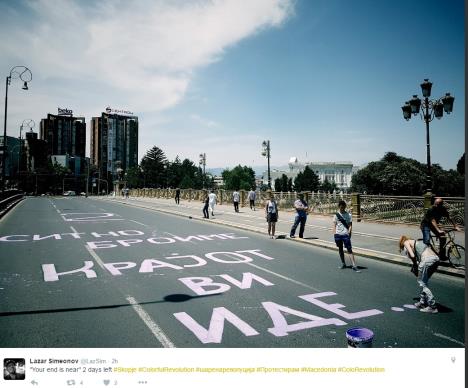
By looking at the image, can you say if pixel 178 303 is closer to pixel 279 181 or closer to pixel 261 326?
pixel 261 326

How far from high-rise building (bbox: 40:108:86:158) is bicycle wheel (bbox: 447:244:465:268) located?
156 metres

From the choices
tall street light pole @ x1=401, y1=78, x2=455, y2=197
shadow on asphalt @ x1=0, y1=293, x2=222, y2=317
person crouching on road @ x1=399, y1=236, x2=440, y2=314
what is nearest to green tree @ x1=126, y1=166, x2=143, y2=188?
tall street light pole @ x1=401, y1=78, x2=455, y2=197

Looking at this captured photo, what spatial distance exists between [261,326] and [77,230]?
12856mm

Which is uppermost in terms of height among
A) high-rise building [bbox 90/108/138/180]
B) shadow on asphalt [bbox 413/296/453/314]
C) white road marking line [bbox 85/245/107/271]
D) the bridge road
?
high-rise building [bbox 90/108/138/180]

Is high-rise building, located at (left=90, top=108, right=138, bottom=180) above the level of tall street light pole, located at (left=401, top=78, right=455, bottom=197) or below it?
above

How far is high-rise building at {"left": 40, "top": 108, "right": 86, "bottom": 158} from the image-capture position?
143500mm

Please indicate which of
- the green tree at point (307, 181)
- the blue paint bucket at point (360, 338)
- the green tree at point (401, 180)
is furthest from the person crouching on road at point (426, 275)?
the green tree at point (307, 181)

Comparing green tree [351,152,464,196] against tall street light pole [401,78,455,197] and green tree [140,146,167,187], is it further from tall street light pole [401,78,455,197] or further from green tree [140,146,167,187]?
green tree [140,146,167,187]

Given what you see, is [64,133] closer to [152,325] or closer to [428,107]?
[428,107]

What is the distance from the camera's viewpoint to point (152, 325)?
450 centimetres

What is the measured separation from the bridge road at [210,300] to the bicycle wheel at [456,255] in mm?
1251
